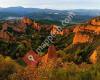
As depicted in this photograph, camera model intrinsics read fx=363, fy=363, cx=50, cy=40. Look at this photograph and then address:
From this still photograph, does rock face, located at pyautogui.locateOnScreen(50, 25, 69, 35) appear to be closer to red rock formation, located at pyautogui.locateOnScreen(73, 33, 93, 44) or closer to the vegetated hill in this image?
the vegetated hill

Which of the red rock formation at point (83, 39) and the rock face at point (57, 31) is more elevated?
the red rock formation at point (83, 39)

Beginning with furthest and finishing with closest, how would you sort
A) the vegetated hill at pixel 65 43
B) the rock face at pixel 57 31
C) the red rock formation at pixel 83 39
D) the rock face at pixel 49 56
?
the rock face at pixel 57 31 < the red rock formation at pixel 83 39 < the vegetated hill at pixel 65 43 < the rock face at pixel 49 56

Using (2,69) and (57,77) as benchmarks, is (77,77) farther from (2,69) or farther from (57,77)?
(2,69)

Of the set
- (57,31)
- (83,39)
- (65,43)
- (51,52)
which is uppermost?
(51,52)

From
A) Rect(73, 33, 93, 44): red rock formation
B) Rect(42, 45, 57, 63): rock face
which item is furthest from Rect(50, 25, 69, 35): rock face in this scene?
Rect(42, 45, 57, 63): rock face

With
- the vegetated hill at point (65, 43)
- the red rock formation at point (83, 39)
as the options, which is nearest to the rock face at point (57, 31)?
the vegetated hill at point (65, 43)

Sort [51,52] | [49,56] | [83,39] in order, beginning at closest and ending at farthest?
[49,56] → [51,52] → [83,39]

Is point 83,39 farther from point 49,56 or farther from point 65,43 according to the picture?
point 49,56

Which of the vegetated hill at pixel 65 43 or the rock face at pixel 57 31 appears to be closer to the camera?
the vegetated hill at pixel 65 43

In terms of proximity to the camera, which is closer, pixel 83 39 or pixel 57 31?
pixel 83 39

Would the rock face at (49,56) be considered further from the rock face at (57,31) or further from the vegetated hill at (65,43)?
the rock face at (57,31)

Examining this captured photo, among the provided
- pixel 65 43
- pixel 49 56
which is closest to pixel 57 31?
pixel 65 43
